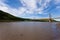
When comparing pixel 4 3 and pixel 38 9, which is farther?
pixel 4 3

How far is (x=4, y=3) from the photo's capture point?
2.81 metres

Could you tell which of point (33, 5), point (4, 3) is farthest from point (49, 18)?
point (4, 3)

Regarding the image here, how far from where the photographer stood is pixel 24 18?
2.56 m

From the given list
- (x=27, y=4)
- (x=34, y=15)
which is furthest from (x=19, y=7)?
(x=34, y=15)

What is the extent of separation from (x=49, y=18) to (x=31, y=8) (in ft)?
1.47

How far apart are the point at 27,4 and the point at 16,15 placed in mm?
323

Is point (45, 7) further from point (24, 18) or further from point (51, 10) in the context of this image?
point (24, 18)

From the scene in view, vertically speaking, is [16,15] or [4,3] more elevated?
[4,3]

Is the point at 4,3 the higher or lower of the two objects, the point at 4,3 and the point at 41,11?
the higher

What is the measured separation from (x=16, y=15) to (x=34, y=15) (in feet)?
1.26

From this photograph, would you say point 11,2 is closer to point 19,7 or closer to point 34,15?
point 19,7

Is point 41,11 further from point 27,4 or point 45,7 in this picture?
point 27,4

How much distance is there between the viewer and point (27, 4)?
8.84ft

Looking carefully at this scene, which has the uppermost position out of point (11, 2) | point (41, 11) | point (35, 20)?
point (11, 2)
